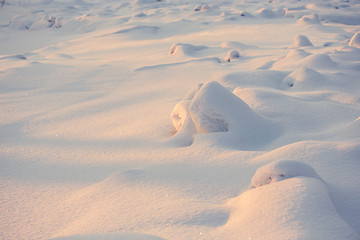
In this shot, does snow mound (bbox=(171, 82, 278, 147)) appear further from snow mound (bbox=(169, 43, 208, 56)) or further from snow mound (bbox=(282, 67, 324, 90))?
snow mound (bbox=(169, 43, 208, 56))

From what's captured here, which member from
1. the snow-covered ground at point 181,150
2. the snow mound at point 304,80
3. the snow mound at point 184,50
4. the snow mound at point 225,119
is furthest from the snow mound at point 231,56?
the snow mound at point 225,119

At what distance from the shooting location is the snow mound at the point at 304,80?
2186 mm

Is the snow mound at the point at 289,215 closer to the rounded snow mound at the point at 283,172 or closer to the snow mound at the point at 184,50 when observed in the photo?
the rounded snow mound at the point at 283,172

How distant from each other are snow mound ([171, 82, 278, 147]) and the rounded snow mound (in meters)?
0.46

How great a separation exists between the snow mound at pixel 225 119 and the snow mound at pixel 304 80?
799 millimetres

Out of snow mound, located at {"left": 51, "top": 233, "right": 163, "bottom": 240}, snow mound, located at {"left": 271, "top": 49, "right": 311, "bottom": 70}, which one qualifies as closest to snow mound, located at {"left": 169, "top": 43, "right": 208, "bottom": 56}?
snow mound, located at {"left": 271, "top": 49, "right": 311, "bottom": 70}

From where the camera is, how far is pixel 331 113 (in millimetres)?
1644

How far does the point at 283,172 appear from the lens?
96cm

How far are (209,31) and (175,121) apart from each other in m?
4.18

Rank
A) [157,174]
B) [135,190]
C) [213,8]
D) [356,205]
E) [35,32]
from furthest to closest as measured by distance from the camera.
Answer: [213,8]
[35,32]
[157,174]
[135,190]
[356,205]

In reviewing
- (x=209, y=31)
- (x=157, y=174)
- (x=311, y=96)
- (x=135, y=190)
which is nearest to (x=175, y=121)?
(x=157, y=174)

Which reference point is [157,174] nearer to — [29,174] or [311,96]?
[29,174]

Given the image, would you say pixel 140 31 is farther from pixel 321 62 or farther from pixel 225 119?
pixel 225 119

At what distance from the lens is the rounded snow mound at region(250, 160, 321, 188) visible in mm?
Result: 961
